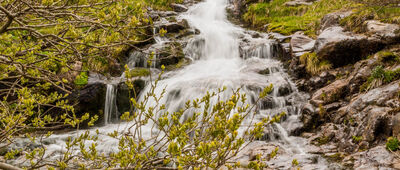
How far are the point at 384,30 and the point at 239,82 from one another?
540 cm

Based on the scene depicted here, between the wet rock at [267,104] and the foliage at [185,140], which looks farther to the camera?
the wet rock at [267,104]

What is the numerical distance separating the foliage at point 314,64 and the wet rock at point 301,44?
632mm

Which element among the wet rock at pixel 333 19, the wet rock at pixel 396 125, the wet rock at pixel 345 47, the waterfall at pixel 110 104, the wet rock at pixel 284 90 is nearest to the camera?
the wet rock at pixel 396 125

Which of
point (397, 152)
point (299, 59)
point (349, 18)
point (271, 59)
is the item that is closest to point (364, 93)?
point (397, 152)

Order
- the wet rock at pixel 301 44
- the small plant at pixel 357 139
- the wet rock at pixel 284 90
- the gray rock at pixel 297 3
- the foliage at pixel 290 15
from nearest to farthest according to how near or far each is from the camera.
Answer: the small plant at pixel 357 139, the wet rock at pixel 284 90, the wet rock at pixel 301 44, the foliage at pixel 290 15, the gray rock at pixel 297 3

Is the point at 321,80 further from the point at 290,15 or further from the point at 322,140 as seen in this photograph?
the point at 290,15

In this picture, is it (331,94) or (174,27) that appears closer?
(331,94)

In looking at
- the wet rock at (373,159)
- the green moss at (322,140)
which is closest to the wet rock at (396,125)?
the wet rock at (373,159)

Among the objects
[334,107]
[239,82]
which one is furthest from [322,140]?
[239,82]

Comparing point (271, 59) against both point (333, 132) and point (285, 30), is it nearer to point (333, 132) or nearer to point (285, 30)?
point (285, 30)

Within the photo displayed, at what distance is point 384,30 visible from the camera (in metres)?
8.97

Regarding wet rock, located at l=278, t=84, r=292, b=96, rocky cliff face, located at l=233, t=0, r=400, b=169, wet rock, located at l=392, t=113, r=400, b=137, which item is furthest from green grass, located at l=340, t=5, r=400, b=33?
wet rock, located at l=392, t=113, r=400, b=137

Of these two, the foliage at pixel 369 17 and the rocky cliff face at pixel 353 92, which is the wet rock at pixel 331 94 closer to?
the rocky cliff face at pixel 353 92

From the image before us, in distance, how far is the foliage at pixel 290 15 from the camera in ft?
45.7
